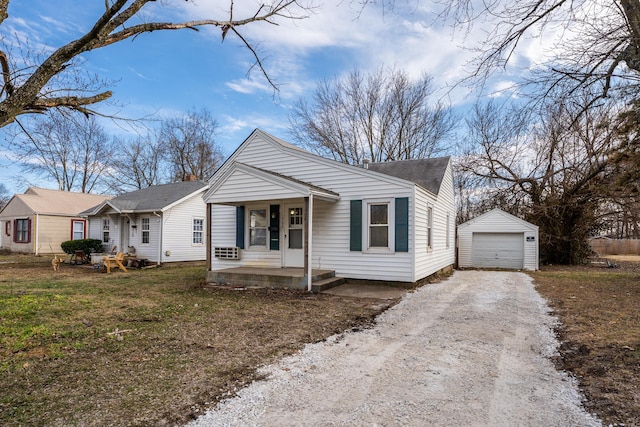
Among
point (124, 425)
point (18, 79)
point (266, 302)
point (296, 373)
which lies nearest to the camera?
point (124, 425)

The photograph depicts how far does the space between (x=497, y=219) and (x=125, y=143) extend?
29.0 meters

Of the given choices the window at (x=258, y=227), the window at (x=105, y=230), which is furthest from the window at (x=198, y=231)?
the window at (x=258, y=227)

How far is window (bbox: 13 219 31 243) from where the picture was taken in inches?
877

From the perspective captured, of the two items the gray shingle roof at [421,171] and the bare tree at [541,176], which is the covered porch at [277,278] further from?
the bare tree at [541,176]

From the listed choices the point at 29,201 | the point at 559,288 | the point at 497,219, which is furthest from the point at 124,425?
the point at 29,201

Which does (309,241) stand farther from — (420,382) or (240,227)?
(420,382)

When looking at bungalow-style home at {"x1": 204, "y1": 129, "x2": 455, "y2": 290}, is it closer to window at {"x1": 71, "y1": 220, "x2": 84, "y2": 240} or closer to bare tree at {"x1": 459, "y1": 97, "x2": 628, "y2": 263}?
bare tree at {"x1": 459, "y1": 97, "x2": 628, "y2": 263}

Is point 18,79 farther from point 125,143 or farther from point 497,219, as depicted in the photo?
point 125,143

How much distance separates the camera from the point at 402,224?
29.6 feet

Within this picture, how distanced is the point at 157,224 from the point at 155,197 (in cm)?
199

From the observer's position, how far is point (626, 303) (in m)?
7.38

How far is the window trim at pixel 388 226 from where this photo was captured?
9.16m

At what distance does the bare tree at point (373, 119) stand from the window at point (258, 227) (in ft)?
46.9

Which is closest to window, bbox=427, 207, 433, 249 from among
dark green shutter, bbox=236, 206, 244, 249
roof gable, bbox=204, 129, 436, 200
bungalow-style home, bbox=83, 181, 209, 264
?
roof gable, bbox=204, 129, 436, 200
